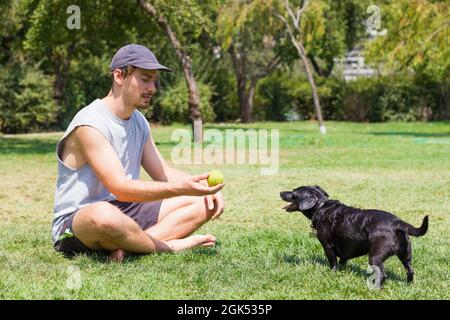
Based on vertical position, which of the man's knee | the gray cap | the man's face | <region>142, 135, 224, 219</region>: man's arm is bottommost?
the man's knee

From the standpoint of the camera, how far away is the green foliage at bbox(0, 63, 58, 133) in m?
26.3

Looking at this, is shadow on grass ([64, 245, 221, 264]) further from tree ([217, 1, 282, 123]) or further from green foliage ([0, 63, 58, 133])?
tree ([217, 1, 282, 123])

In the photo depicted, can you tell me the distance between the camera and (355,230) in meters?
4.95

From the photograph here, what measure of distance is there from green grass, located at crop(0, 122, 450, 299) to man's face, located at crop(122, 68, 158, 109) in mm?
1193

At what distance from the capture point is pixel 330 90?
116ft

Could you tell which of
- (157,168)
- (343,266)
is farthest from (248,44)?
(343,266)

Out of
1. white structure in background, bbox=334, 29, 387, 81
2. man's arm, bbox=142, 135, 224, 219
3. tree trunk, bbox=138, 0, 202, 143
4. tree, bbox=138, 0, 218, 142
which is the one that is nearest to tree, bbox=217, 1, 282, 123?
white structure in background, bbox=334, 29, 387, 81

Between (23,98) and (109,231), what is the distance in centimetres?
2239

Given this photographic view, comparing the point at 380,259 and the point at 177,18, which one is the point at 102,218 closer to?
the point at 380,259

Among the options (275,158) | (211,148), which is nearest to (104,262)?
(275,158)

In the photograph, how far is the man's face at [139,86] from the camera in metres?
5.35

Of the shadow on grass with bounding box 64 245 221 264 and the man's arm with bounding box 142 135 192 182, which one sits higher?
the man's arm with bounding box 142 135 192 182

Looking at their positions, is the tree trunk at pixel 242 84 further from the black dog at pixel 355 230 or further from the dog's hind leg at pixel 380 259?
the dog's hind leg at pixel 380 259

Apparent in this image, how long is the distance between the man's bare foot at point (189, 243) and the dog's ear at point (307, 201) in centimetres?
102
